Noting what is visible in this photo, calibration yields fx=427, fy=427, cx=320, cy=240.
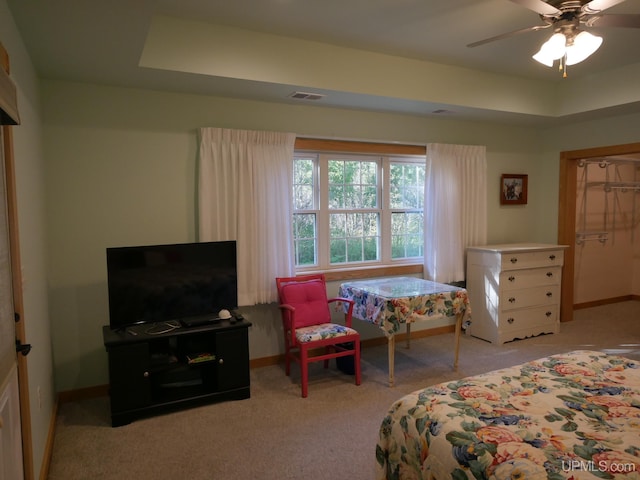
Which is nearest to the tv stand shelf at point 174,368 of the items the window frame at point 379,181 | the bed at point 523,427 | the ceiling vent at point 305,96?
the window frame at point 379,181

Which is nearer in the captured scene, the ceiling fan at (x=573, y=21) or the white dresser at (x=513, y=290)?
the ceiling fan at (x=573, y=21)

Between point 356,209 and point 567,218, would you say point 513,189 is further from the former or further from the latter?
point 356,209

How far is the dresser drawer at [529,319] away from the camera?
177 inches

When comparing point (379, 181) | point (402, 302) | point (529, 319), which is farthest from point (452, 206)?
point (402, 302)

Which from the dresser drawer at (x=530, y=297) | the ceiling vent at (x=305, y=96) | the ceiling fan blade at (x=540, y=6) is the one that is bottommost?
the dresser drawer at (x=530, y=297)

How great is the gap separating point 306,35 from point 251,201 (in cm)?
140

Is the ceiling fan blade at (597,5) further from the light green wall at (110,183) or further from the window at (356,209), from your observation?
the window at (356,209)

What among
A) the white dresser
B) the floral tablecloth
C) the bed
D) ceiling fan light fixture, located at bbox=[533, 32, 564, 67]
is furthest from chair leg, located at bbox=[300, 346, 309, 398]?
ceiling fan light fixture, located at bbox=[533, 32, 564, 67]

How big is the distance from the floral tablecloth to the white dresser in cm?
102

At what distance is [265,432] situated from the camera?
2766 mm

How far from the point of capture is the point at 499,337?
14.6ft

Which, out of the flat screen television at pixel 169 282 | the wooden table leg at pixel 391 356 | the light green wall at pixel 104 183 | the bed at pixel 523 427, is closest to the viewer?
the bed at pixel 523 427

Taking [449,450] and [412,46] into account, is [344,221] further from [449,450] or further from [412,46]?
[449,450]

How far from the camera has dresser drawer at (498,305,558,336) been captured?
177 inches
